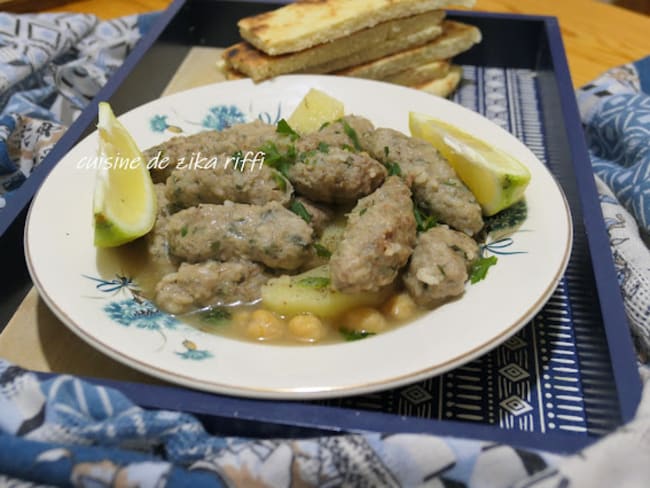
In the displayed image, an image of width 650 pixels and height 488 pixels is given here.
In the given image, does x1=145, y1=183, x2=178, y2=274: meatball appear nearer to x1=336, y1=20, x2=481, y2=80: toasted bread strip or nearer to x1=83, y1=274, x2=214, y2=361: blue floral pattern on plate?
x1=83, y1=274, x2=214, y2=361: blue floral pattern on plate

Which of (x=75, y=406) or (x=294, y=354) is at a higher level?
(x=294, y=354)

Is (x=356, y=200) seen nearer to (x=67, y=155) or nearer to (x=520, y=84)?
(x=67, y=155)

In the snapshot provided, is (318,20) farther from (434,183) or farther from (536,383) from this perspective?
(536,383)

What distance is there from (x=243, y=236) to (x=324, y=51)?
1.67 m

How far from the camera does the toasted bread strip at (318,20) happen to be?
3342 millimetres

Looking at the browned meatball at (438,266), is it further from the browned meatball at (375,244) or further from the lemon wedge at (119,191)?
the lemon wedge at (119,191)

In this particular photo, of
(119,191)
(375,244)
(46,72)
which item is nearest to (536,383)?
(375,244)

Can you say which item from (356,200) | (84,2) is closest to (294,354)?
(356,200)

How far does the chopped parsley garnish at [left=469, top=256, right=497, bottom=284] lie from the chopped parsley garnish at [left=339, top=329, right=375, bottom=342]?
0.40 m

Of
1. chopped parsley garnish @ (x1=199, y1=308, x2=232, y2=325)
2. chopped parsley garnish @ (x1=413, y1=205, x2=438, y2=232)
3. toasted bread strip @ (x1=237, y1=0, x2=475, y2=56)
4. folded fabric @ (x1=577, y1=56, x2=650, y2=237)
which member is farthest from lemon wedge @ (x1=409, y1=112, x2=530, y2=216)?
toasted bread strip @ (x1=237, y1=0, x2=475, y2=56)

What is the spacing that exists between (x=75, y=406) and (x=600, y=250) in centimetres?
179

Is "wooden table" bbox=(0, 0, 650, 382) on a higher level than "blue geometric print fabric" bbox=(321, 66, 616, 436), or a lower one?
higher

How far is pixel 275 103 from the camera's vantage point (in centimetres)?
317

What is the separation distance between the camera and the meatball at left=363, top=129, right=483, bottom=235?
2.25 m
